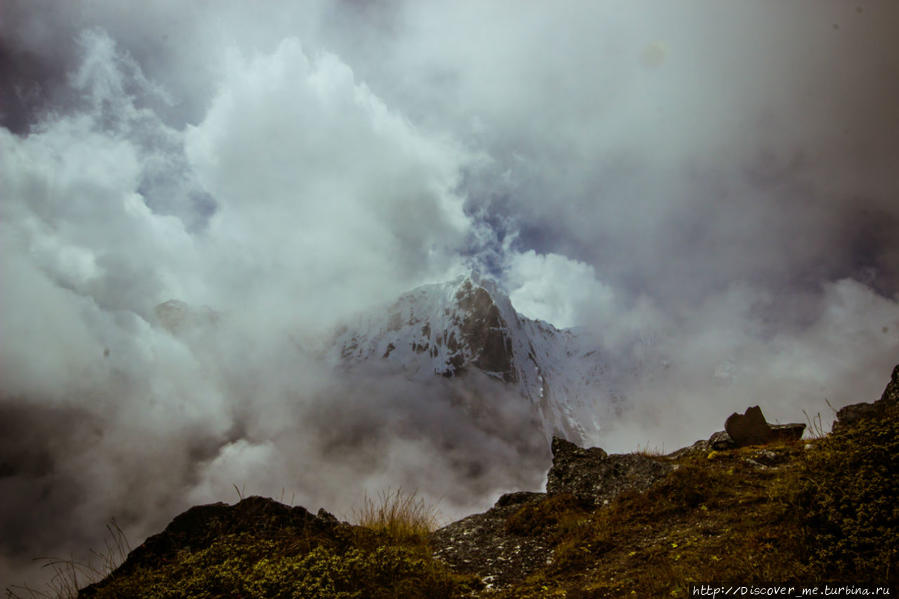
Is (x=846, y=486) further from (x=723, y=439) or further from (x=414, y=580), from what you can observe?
(x=723, y=439)

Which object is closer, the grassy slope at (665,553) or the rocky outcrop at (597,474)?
the grassy slope at (665,553)

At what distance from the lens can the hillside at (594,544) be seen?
485 centimetres

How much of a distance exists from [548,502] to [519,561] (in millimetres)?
2790

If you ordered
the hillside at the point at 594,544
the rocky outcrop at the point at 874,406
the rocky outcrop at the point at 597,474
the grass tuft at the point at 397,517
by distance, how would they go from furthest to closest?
the rocky outcrop at the point at 874,406 → the rocky outcrop at the point at 597,474 → the grass tuft at the point at 397,517 → the hillside at the point at 594,544

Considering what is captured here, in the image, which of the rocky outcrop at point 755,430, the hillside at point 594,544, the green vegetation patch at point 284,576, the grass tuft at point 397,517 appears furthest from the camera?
the rocky outcrop at point 755,430

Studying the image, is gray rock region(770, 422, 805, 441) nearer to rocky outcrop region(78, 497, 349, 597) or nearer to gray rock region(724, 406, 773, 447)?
gray rock region(724, 406, 773, 447)

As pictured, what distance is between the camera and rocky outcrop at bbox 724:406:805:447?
1831 centimetres

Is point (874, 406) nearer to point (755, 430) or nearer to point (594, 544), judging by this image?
point (755, 430)

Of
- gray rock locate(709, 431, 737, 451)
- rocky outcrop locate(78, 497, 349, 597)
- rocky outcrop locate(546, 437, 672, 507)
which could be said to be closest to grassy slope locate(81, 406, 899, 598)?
rocky outcrop locate(78, 497, 349, 597)

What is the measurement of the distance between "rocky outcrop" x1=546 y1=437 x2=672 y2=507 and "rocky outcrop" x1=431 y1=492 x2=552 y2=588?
239 centimetres

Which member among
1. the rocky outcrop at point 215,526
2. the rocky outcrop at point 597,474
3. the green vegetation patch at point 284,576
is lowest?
the green vegetation patch at point 284,576

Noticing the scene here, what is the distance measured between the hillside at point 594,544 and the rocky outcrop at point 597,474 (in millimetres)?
1044

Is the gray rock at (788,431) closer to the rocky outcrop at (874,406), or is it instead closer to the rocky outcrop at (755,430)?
the rocky outcrop at (755,430)

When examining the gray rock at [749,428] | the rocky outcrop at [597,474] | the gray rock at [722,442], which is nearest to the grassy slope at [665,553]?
the rocky outcrop at [597,474]
